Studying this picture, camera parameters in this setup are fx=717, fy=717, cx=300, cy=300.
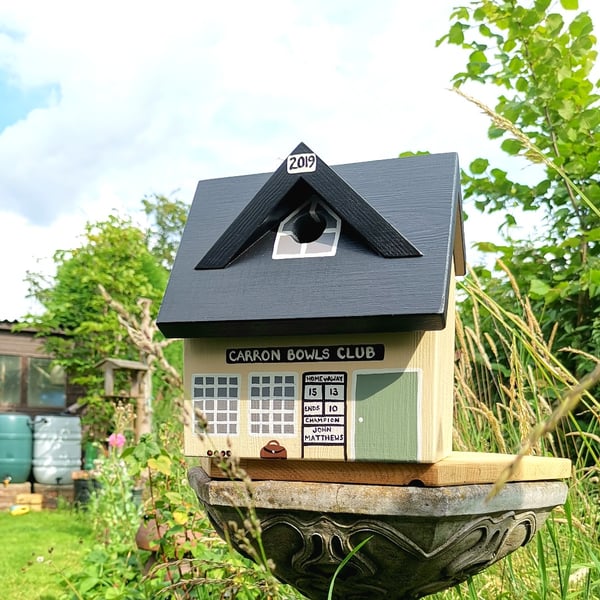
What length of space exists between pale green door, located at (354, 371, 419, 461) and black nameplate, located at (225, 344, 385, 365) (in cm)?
5

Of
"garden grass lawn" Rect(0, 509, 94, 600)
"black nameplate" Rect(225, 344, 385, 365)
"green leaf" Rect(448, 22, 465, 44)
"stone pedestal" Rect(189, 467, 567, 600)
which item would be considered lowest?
"garden grass lawn" Rect(0, 509, 94, 600)

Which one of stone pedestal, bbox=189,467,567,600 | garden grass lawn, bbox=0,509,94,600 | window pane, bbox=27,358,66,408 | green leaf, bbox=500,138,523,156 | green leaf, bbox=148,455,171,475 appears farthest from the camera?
window pane, bbox=27,358,66,408

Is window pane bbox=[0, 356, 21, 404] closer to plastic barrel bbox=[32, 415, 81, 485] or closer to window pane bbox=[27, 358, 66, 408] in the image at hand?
window pane bbox=[27, 358, 66, 408]

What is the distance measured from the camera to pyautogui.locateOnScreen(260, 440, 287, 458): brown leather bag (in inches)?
Answer: 63.9

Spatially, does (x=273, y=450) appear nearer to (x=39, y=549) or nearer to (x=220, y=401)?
(x=220, y=401)

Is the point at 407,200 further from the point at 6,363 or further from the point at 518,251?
the point at 6,363

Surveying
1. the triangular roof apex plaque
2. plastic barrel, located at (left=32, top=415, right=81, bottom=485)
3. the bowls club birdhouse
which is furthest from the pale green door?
plastic barrel, located at (left=32, top=415, right=81, bottom=485)

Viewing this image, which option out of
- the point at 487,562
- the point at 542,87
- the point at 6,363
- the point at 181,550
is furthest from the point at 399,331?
the point at 6,363

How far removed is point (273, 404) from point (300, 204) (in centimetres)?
50

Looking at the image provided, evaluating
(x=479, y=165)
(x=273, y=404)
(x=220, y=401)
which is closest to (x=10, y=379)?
(x=479, y=165)

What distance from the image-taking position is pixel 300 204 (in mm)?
1771

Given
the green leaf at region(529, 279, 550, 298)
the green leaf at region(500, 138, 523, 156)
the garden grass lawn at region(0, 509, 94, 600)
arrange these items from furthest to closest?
the garden grass lawn at region(0, 509, 94, 600) < the green leaf at region(500, 138, 523, 156) < the green leaf at region(529, 279, 550, 298)

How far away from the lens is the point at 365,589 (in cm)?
170

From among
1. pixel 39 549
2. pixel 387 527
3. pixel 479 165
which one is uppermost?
pixel 479 165
